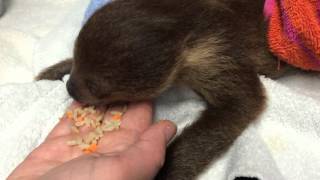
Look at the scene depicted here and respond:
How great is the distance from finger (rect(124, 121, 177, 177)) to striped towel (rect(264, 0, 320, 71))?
59 cm

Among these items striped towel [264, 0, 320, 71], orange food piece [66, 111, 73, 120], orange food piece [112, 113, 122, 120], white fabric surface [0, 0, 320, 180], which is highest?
striped towel [264, 0, 320, 71]

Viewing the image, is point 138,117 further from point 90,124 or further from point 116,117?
point 90,124

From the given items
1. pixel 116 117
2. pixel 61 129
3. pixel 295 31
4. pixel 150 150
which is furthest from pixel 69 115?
pixel 295 31

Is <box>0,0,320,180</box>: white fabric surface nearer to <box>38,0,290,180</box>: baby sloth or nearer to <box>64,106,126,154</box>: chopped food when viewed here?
<box>38,0,290,180</box>: baby sloth

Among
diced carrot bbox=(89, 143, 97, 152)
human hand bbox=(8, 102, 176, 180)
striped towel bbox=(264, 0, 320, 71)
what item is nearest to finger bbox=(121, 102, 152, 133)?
human hand bbox=(8, 102, 176, 180)

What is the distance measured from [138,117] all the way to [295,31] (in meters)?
0.69

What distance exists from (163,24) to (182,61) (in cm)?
17

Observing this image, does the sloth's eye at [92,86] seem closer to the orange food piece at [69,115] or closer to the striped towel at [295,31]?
the orange food piece at [69,115]

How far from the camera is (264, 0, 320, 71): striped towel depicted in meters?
2.02

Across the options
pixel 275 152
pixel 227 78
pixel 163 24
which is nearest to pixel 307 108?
pixel 275 152

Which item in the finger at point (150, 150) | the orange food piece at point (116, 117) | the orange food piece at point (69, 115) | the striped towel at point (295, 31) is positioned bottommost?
the orange food piece at point (69, 115)

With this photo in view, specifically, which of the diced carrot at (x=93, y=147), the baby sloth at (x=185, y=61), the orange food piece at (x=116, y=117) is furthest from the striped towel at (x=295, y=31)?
the diced carrot at (x=93, y=147)

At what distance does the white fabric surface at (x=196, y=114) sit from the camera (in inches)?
78.7

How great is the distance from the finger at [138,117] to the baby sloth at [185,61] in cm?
9
